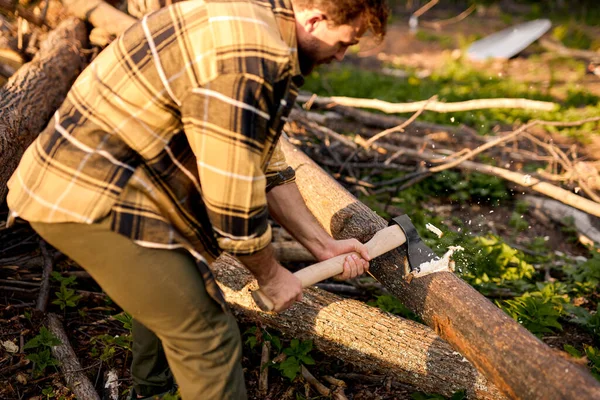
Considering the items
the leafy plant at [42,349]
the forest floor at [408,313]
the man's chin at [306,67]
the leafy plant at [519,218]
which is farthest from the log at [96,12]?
the leafy plant at [519,218]

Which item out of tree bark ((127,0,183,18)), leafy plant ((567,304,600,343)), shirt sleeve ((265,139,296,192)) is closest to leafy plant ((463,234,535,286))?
leafy plant ((567,304,600,343))

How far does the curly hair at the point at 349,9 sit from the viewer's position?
1717 millimetres

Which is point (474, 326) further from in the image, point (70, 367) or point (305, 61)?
point (70, 367)

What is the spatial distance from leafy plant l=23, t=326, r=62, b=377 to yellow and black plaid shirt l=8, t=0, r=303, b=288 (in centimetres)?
119

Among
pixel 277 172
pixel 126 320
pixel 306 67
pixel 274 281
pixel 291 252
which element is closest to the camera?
pixel 306 67

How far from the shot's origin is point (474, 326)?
234 centimetres

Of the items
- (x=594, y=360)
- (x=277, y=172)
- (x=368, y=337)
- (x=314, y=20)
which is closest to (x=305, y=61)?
(x=314, y=20)

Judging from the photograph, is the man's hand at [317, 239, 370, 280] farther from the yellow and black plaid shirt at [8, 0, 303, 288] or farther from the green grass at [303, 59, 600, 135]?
the green grass at [303, 59, 600, 135]

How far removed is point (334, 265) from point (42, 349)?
1.68m

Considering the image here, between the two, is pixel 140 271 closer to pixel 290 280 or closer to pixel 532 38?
pixel 290 280

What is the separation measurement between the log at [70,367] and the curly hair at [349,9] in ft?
6.82

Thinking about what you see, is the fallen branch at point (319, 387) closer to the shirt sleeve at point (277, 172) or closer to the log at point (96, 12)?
the shirt sleeve at point (277, 172)

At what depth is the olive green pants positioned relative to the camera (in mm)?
1856

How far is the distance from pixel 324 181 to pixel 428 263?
1.07 meters
